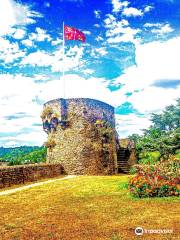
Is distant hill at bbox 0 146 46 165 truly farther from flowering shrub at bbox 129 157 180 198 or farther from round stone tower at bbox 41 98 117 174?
flowering shrub at bbox 129 157 180 198

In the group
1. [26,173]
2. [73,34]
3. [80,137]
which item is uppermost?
[73,34]

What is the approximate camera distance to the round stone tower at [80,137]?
24.3 metres

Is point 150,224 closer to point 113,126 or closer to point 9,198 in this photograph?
point 9,198

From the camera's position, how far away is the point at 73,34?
25.6 m

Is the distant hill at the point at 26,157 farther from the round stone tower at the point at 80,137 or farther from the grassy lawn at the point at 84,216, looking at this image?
the grassy lawn at the point at 84,216

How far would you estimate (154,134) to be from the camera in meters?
20.3

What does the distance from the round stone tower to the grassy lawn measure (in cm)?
1210

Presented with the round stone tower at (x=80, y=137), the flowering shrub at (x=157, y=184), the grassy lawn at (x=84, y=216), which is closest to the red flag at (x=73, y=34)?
the round stone tower at (x=80, y=137)

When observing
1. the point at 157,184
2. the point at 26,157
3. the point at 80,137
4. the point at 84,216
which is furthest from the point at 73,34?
the point at 26,157

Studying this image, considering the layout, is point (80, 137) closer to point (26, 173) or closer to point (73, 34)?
point (26, 173)

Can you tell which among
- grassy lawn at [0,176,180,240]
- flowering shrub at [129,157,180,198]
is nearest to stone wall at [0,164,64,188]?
grassy lawn at [0,176,180,240]

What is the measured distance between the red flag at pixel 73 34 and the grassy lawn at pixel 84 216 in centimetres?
1602

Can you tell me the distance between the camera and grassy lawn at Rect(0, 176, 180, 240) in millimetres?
6680

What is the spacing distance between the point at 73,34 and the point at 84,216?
19.5 meters
